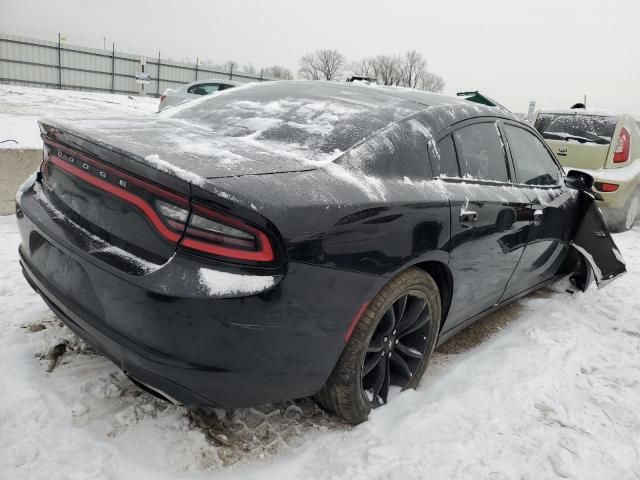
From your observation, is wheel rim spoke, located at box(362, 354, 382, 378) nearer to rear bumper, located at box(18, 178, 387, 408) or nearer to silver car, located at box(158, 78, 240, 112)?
rear bumper, located at box(18, 178, 387, 408)

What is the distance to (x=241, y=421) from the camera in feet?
7.07

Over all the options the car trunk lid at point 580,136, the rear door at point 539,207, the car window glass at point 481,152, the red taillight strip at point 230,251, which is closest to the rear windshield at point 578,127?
the car trunk lid at point 580,136

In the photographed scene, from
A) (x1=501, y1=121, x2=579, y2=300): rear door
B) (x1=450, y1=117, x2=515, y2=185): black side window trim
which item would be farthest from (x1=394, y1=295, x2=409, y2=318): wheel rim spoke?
(x1=501, y1=121, x2=579, y2=300): rear door

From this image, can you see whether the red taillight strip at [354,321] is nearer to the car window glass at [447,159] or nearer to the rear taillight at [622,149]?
the car window glass at [447,159]

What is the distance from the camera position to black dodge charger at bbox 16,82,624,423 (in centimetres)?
157

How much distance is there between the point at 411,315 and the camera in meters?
2.31

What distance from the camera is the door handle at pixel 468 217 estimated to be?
240cm

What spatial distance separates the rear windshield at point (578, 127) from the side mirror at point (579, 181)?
11.3ft

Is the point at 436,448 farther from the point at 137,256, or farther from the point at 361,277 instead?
the point at 137,256

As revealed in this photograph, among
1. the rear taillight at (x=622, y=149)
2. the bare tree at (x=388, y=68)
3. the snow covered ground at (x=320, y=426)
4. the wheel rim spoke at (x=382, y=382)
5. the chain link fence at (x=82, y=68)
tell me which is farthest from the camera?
the bare tree at (x=388, y=68)

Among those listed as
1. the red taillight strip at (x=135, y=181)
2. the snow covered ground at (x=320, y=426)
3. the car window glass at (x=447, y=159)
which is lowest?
the snow covered ground at (x=320, y=426)

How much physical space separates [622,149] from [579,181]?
3.59 meters

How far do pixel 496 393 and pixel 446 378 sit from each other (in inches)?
10.9

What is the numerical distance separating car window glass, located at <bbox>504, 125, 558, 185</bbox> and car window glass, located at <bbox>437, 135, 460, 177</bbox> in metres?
0.80
